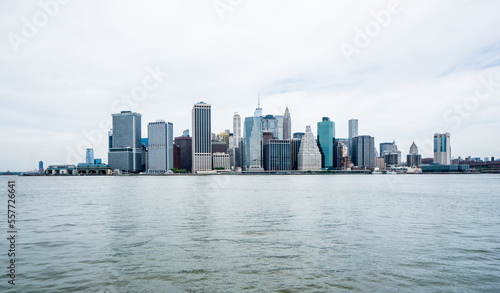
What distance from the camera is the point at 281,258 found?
70.5 ft

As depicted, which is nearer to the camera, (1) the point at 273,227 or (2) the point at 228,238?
(2) the point at 228,238

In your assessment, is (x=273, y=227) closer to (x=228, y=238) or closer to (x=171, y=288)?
(x=228, y=238)

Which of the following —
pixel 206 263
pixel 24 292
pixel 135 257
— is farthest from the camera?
pixel 135 257

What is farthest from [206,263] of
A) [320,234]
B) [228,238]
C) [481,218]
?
[481,218]

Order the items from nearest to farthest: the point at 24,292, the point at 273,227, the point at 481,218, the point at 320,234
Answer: the point at 24,292, the point at 320,234, the point at 273,227, the point at 481,218

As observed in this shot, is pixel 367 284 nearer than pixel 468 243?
Yes

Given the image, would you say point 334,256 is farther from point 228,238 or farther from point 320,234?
point 228,238

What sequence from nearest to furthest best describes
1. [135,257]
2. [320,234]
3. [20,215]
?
[135,257], [320,234], [20,215]

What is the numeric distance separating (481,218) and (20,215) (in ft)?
191

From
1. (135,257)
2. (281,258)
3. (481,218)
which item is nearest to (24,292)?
(135,257)

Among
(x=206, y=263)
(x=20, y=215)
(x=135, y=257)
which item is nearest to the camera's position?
(x=206, y=263)

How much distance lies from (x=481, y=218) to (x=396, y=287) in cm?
3082

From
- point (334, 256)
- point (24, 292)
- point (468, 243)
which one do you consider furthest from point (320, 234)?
point (24, 292)

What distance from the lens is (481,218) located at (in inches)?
1554
